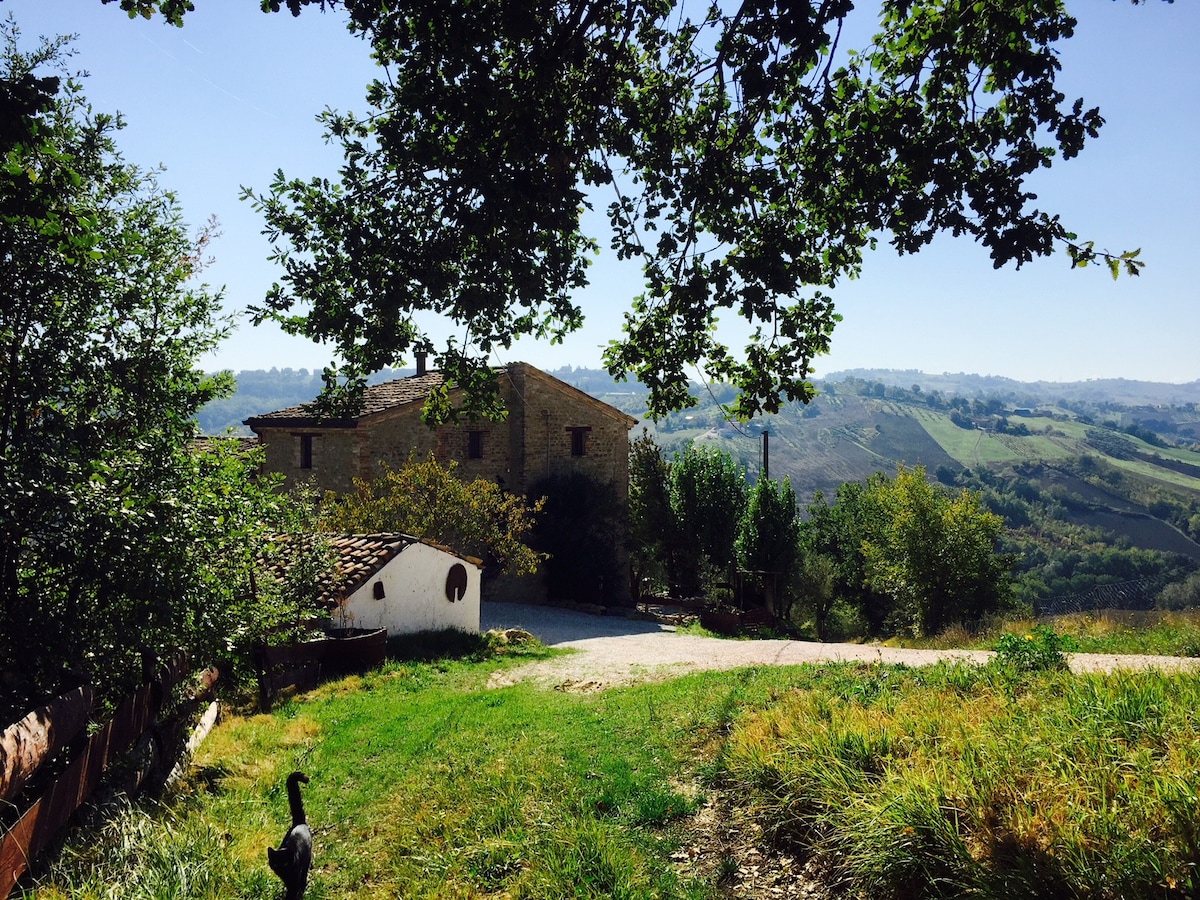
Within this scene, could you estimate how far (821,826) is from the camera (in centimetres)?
513

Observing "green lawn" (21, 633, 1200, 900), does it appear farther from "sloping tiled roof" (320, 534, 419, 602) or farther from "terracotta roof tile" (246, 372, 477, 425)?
"terracotta roof tile" (246, 372, 477, 425)

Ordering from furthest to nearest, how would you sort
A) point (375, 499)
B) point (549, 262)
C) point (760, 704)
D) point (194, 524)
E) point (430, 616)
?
point (375, 499) < point (430, 616) < point (760, 704) < point (549, 262) < point (194, 524)

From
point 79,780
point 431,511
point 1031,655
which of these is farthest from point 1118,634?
point 431,511

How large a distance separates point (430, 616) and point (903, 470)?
28.2 meters

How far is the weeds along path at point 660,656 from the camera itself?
35.5 ft

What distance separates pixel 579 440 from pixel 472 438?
14.5 ft

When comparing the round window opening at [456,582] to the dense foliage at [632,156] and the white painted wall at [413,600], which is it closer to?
the white painted wall at [413,600]

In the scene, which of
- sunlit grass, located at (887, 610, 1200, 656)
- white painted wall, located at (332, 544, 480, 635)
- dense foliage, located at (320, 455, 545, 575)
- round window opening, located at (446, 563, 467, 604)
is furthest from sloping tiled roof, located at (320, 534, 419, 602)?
sunlit grass, located at (887, 610, 1200, 656)

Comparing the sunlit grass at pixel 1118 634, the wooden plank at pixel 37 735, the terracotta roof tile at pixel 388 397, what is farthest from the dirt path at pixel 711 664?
the terracotta roof tile at pixel 388 397

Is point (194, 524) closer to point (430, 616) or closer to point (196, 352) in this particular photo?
point (196, 352)

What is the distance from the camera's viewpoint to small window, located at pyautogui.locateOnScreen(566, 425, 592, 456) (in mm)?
31125

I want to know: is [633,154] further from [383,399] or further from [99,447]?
[383,399]

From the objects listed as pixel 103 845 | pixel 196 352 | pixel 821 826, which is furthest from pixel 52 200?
pixel 821 826

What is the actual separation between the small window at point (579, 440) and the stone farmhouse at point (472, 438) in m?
0.04
